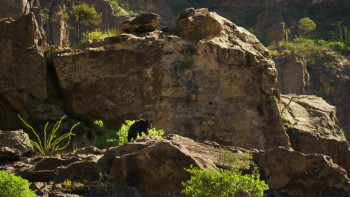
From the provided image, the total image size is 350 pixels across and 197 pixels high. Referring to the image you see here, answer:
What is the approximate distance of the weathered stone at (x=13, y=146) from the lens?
27.6 ft

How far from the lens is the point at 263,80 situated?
13.3 m

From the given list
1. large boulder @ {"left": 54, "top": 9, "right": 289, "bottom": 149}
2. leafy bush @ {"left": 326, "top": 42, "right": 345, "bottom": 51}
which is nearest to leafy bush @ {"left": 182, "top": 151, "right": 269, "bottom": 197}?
large boulder @ {"left": 54, "top": 9, "right": 289, "bottom": 149}

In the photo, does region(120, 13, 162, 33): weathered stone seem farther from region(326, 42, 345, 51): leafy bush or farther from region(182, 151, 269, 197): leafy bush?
region(326, 42, 345, 51): leafy bush

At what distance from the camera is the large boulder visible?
12539 mm

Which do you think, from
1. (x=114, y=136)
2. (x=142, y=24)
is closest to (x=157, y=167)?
(x=114, y=136)

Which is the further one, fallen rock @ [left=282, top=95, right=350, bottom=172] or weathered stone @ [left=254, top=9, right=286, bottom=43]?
weathered stone @ [left=254, top=9, right=286, bottom=43]

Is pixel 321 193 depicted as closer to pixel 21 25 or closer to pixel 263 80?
pixel 263 80

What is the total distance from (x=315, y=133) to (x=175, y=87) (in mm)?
4907

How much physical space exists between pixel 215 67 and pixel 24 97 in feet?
18.6

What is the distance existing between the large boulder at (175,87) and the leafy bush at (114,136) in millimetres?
629

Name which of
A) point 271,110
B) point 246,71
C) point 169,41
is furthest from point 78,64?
point 271,110

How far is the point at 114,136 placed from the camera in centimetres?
1200

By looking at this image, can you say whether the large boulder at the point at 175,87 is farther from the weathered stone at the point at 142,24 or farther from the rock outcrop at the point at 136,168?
the rock outcrop at the point at 136,168

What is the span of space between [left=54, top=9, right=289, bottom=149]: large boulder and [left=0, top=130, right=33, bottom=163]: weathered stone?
412cm
